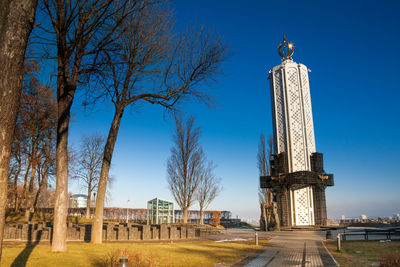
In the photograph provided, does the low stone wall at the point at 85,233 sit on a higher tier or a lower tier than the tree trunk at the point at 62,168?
lower

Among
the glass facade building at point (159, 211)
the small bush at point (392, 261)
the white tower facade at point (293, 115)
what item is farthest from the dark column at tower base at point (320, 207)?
the small bush at point (392, 261)

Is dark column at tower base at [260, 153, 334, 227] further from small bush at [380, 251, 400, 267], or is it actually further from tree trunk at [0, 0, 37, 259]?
tree trunk at [0, 0, 37, 259]

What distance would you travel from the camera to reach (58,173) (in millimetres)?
9930

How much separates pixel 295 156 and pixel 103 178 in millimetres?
24972

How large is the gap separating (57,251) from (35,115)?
1748 cm

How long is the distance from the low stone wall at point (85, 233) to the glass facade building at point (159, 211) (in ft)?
37.5

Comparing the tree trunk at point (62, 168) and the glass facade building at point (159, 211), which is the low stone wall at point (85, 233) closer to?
the tree trunk at point (62, 168)

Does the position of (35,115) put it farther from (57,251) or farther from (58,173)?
(57,251)

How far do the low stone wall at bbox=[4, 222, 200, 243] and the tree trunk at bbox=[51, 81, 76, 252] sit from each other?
6277 mm

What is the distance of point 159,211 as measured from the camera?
2998 centimetres

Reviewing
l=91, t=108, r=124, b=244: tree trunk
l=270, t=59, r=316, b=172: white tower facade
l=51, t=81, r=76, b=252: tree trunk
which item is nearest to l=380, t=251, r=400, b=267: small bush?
l=51, t=81, r=76, b=252: tree trunk

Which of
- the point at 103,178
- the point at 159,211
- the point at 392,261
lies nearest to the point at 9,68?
the point at 103,178

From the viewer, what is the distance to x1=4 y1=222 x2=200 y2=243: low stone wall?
15.0 meters

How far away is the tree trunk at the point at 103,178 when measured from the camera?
11.5 meters
